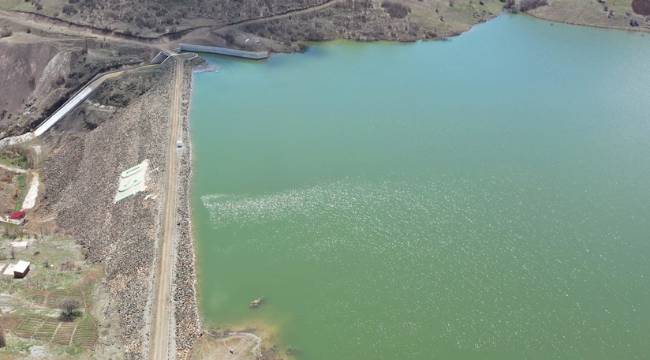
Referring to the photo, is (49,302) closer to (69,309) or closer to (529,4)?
(69,309)

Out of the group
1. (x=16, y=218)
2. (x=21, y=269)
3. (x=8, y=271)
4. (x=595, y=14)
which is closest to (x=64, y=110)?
(x=16, y=218)

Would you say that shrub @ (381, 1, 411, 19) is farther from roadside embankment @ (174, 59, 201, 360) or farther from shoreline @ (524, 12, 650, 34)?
roadside embankment @ (174, 59, 201, 360)

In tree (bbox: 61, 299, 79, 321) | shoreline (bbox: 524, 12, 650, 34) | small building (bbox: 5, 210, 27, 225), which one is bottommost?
tree (bbox: 61, 299, 79, 321)

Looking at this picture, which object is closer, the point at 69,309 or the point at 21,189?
the point at 69,309

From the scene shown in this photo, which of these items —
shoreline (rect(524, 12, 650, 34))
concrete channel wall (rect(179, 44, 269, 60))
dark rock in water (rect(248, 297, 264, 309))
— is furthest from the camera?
shoreline (rect(524, 12, 650, 34))

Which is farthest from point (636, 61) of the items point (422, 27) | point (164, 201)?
point (164, 201)

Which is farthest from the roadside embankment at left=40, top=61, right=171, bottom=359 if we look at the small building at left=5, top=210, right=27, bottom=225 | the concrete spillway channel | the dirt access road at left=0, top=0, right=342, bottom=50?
the dirt access road at left=0, top=0, right=342, bottom=50
